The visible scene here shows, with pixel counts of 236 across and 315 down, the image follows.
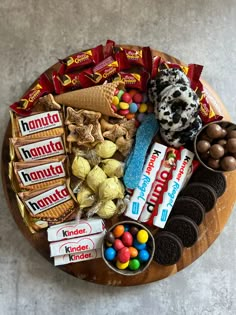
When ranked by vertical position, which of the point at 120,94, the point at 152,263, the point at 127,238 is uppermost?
the point at 120,94

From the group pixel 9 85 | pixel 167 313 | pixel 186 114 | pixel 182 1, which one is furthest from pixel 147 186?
pixel 182 1

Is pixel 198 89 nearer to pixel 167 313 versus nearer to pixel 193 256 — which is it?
pixel 193 256

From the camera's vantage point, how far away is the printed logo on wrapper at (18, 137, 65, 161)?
1229 millimetres

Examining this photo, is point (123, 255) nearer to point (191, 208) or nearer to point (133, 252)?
point (133, 252)

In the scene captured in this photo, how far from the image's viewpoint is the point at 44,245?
125cm

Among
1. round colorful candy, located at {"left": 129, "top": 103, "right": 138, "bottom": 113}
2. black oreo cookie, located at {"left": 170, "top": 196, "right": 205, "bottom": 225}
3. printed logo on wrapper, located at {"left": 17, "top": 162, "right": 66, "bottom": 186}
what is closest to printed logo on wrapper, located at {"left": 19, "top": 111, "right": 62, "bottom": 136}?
printed logo on wrapper, located at {"left": 17, "top": 162, "right": 66, "bottom": 186}

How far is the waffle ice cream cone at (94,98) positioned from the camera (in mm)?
1211

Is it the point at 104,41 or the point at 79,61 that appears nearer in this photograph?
the point at 79,61

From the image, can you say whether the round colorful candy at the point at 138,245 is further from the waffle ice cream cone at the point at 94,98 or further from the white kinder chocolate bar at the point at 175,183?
the waffle ice cream cone at the point at 94,98

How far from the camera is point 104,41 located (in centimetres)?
164

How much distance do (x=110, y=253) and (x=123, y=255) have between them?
0.13 feet

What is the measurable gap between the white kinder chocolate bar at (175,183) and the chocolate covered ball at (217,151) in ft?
0.26

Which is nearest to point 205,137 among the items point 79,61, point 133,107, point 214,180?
point 214,180

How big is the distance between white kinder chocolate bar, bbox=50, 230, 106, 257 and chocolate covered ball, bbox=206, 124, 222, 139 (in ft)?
1.43
